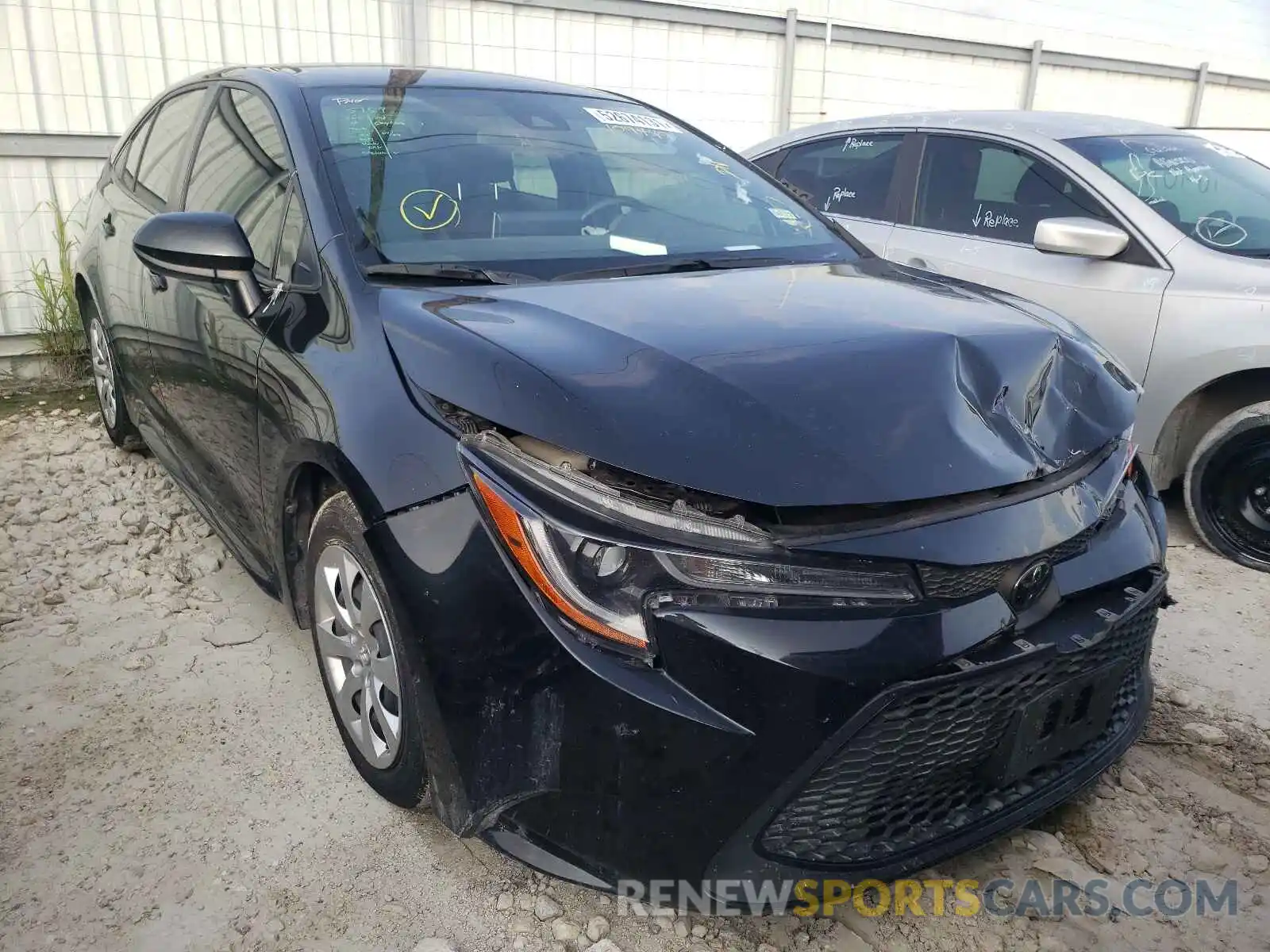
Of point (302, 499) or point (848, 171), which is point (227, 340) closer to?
point (302, 499)

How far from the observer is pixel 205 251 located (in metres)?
2.37

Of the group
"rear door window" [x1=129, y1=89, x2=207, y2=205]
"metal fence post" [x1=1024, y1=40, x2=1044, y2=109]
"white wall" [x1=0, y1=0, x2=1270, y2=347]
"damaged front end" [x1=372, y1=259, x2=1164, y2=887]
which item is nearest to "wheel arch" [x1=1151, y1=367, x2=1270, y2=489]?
"damaged front end" [x1=372, y1=259, x2=1164, y2=887]

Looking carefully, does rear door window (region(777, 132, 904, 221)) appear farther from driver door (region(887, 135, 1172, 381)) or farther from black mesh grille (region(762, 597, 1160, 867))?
black mesh grille (region(762, 597, 1160, 867))

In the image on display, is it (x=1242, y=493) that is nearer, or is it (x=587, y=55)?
(x=1242, y=493)

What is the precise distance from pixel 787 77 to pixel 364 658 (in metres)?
7.60

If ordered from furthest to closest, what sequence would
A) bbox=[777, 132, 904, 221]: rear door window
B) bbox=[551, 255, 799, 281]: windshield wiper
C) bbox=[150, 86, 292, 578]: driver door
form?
1. bbox=[777, 132, 904, 221]: rear door window
2. bbox=[150, 86, 292, 578]: driver door
3. bbox=[551, 255, 799, 281]: windshield wiper

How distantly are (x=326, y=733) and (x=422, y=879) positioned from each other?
0.64m

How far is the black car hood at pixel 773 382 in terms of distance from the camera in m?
1.61

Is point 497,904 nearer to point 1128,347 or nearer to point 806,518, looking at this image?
point 806,518

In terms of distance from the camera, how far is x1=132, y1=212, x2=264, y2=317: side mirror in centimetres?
237

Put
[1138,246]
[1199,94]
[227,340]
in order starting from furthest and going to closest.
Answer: [1199,94] < [1138,246] < [227,340]

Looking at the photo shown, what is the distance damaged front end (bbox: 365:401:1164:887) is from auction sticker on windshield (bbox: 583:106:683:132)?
1648 millimetres

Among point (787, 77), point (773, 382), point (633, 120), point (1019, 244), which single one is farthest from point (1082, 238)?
point (787, 77)

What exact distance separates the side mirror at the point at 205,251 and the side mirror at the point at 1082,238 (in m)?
2.68
